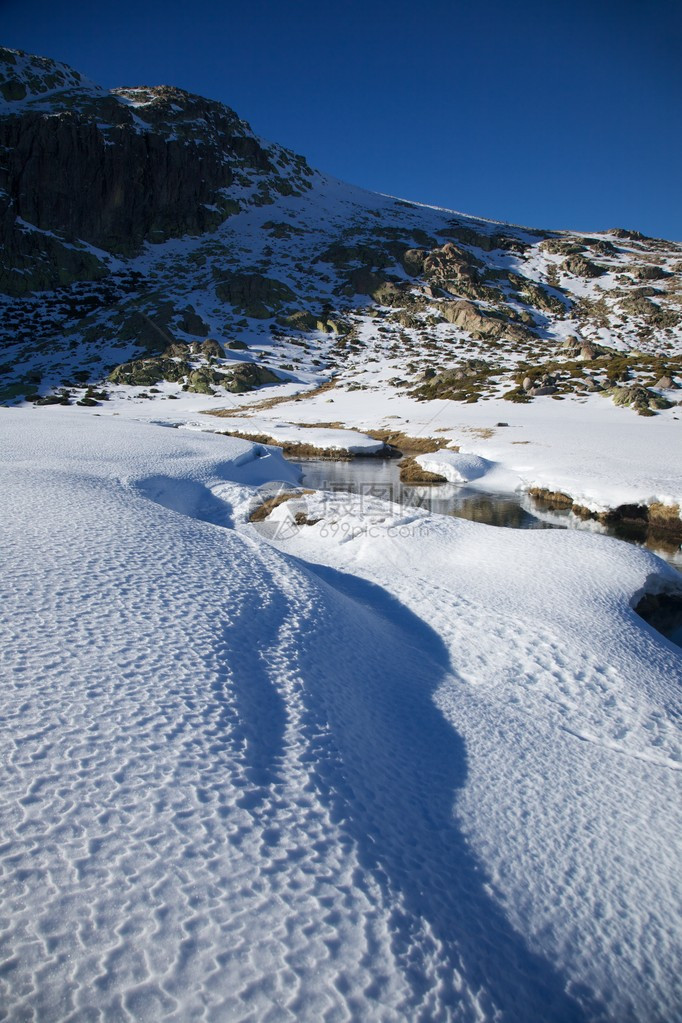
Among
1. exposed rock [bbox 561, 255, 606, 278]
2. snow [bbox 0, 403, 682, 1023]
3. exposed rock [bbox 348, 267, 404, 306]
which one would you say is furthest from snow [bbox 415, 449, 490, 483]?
exposed rock [bbox 561, 255, 606, 278]

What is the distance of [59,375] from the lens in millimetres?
48562

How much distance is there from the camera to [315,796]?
9.37 feet

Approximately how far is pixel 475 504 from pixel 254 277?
225ft

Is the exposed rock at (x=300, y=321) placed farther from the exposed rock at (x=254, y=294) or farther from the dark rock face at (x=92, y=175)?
the dark rock face at (x=92, y=175)

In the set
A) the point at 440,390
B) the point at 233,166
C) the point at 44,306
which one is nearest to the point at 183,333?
the point at 44,306

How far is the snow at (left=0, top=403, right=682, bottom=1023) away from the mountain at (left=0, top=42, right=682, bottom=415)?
30.5 meters

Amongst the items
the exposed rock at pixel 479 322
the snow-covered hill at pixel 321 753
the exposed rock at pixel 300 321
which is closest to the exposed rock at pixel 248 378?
the exposed rock at pixel 300 321

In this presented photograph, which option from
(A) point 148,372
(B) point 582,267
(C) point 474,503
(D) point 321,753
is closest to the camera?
(D) point 321,753

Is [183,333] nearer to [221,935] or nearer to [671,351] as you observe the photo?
[671,351]

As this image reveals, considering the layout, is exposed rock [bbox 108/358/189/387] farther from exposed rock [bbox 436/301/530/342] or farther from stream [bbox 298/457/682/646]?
exposed rock [bbox 436/301/530/342]

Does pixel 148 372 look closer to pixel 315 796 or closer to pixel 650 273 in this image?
pixel 315 796

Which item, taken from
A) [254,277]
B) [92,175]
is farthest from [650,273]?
[92,175]

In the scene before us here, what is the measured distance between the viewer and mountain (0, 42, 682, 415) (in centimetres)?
4834

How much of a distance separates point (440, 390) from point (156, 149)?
98.8 metres
